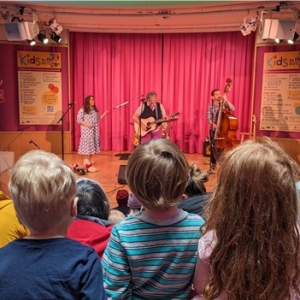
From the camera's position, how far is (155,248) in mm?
1091

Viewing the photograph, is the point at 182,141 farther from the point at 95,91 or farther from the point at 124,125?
the point at 95,91

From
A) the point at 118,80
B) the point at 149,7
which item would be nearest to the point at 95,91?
the point at 118,80

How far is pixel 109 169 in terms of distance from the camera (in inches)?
240

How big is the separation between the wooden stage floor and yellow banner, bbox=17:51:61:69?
1.77m

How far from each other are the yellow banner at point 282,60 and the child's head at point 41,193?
594 cm

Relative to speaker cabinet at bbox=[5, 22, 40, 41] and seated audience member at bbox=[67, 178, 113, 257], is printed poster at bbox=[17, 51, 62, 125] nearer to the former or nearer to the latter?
speaker cabinet at bbox=[5, 22, 40, 41]

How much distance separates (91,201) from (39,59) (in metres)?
6.05

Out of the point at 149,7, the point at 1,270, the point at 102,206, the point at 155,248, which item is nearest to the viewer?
the point at 1,270

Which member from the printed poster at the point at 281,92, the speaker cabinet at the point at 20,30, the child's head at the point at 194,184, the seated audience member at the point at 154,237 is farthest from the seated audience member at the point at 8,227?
the printed poster at the point at 281,92

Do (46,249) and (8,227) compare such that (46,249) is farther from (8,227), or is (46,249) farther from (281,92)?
(281,92)

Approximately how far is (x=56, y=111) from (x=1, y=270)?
256 inches

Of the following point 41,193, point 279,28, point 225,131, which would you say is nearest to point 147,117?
point 225,131

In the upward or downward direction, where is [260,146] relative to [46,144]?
upward

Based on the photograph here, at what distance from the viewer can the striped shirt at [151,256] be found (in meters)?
1.08
